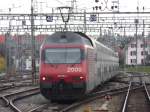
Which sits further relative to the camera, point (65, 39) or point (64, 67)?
point (65, 39)

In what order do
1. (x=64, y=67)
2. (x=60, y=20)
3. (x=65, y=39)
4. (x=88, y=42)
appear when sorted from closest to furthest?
(x=64, y=67) < (x=65, y=39) < (x=88, y=42) < (x=60, y=20)

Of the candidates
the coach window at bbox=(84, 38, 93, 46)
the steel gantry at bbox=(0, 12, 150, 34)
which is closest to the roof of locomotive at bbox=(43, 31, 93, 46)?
the coach window at bbox=(84, 38, 93, 46)

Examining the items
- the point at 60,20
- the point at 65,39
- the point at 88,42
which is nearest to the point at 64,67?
the point at 65,39

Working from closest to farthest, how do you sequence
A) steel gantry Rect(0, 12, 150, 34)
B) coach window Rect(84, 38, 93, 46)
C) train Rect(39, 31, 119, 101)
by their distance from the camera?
1. train Rect(39, 31, 119, 101)
2. coach window Rect(84, 38, 93, 46)
3. steel gantry Rect(0, 12, 150, 34)

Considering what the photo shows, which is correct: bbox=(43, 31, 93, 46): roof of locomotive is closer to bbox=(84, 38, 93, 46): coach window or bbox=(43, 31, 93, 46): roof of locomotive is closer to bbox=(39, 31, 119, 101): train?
bbox=(39, 31, 119, 101): train

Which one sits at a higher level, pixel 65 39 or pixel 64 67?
pixel 65 39

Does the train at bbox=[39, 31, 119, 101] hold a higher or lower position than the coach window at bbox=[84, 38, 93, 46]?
lower

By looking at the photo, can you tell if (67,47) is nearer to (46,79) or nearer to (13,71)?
(46,79)

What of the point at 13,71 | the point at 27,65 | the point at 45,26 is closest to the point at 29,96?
the point at 45,26

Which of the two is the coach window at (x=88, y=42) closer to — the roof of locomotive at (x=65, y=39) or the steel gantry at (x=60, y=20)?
the roof of locomotive at (x=65, y=39)

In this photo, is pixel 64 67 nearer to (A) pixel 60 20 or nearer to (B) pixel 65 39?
(B) pixel 65 39

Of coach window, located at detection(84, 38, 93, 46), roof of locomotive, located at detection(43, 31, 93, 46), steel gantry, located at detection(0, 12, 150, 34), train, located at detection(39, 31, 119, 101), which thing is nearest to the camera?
train, located at detection(39, 31, 119, 101)

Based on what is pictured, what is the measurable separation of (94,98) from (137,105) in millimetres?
3187

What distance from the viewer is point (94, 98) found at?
24281 mm
